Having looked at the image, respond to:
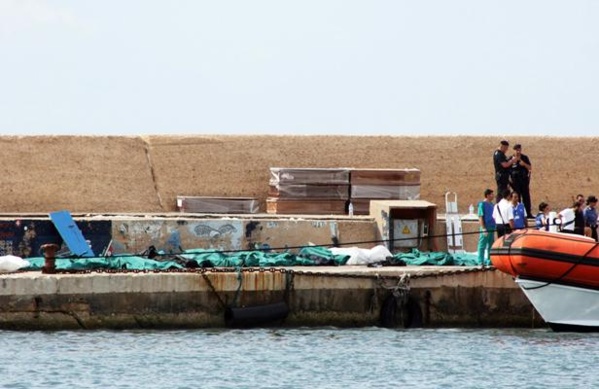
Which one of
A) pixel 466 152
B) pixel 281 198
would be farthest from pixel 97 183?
pixel 466 152

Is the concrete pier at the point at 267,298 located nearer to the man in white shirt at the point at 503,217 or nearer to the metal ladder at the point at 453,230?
the man in white shirt at the point at 503,217

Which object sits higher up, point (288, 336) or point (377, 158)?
point (377, 158)

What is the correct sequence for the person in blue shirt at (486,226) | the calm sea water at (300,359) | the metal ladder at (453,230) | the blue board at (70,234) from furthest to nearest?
1. the metal ladder at (453,230)
2. the blue board at (70,234)
3. the person in blue shirt at (486,226)
4. the calm sea water at (300,359)

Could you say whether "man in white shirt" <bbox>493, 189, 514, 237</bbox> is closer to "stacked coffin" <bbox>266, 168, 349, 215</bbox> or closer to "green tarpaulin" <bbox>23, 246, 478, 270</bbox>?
"green tarpaulin" <bbox>23, 246, 478, 270</bbox>

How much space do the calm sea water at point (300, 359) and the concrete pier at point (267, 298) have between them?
0.17 metres

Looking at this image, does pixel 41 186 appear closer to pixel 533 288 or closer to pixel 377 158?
pixel 377 158

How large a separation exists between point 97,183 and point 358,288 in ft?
29.1

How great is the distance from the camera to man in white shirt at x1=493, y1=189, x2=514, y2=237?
2597 cm

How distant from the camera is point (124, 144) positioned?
34.4m

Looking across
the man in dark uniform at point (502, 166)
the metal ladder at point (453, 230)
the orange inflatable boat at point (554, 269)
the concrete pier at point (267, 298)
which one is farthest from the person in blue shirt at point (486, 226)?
the metal ladder at point (453, 230)

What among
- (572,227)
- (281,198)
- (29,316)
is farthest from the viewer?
(281,198)

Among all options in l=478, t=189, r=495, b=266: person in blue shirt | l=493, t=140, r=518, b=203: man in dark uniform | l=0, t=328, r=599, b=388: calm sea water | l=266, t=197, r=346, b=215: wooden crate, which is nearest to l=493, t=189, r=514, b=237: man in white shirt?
l=478, t=189, r=495, b=266: person in blue shirt

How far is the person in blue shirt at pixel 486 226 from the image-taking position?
26438 mm

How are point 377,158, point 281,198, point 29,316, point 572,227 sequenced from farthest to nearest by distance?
1. point 377,158
2. point 281,198
3. point 572,227
4. point 29,316
